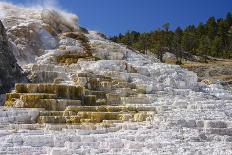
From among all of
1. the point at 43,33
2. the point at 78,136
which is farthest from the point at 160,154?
the point at 43,33

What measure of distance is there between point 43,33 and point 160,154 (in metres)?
27.2

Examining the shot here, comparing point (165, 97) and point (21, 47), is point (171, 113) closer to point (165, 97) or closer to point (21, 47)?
point (165, 97)

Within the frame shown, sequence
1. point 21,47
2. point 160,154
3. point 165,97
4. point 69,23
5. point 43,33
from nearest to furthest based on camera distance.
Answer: point 160,154
point 165,97
point 21,47
point 43,33
point 69,23

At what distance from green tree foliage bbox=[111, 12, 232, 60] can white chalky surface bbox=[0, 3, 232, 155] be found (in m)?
40.0

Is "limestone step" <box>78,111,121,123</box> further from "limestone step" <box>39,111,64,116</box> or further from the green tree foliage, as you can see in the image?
the green tree foliage

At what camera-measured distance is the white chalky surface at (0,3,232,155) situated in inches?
794

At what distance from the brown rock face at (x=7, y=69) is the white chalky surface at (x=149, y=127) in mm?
1179

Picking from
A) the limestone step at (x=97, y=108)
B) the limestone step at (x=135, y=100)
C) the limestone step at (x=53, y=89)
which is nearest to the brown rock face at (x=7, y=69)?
the limestone step at (x=53, y=89)

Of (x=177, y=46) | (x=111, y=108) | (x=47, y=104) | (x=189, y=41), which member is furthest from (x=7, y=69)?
(x=189, y=41)

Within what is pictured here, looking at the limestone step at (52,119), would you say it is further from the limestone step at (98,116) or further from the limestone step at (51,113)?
the limestone step at (98,116)

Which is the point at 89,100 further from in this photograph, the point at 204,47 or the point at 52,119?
the point at 204,47

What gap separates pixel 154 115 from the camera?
987 inches

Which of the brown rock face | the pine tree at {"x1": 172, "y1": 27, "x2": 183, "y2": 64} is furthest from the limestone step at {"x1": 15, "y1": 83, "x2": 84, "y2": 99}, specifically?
the pine tree at {"x1": 172, "y1": 27, "x2": 183, "y2": 64}

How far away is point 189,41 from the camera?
84.8 meters
